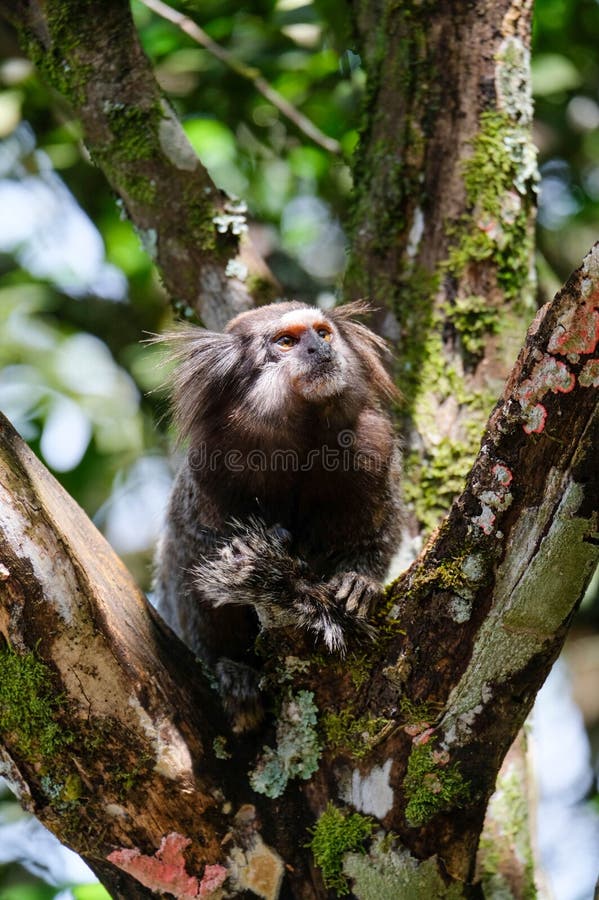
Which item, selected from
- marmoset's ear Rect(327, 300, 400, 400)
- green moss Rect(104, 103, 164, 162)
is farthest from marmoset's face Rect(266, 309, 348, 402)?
green moss Rect(104, 103, 164, 162)

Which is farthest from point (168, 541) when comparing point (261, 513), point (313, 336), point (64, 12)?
point (64, 12)

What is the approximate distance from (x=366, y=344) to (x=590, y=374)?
5.75ft

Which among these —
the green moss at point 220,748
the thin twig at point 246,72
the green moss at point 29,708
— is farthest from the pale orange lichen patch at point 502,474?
the thin twig at point 246,72

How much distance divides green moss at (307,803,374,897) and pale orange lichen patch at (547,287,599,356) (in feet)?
4.64

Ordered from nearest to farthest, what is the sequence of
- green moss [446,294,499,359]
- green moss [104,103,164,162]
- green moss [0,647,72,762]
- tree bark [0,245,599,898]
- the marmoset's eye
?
tree bark [0,245,599,898], green moss [0,647,72,762], the marmoset's eye, green moss [446,294,499,359], green moss [104,103,164,162]

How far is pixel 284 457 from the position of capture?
3.67m

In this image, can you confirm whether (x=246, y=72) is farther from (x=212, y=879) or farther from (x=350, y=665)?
(x=212, y=879)

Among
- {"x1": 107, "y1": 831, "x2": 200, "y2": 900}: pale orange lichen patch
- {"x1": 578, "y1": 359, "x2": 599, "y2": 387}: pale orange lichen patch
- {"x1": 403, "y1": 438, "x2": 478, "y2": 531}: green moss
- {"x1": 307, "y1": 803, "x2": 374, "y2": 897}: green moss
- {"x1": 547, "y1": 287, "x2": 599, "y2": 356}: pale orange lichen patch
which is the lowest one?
{"x1": 107, "y1": 831, "x2": 200, "y2": 900}: pale orange lichen patch

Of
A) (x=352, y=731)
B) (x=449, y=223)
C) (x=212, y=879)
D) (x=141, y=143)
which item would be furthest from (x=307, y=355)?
(x=212, y=879)

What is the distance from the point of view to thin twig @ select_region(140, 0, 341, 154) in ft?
15.5

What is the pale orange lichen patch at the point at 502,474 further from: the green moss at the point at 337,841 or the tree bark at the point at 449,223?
the tree bark at the point at 449,223

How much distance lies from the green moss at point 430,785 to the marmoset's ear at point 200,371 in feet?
5.59

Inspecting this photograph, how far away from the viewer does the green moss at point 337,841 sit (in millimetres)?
2758

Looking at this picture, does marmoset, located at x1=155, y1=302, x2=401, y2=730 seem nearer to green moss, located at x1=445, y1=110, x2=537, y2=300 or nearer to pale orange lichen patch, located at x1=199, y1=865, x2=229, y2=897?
green moss, located at x1=445, y1=110, x2=537, y2=300
